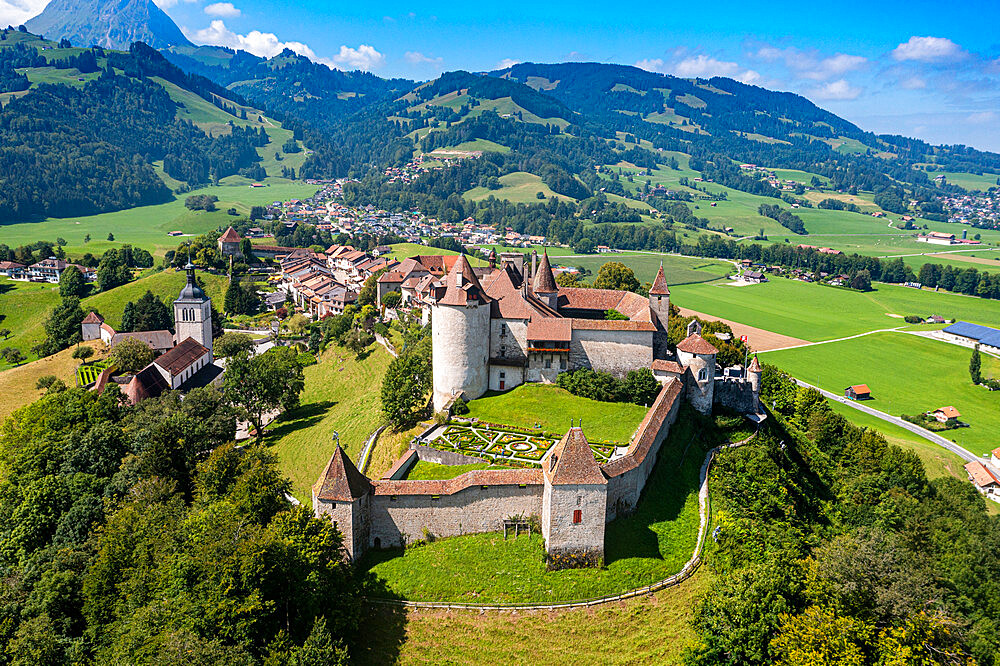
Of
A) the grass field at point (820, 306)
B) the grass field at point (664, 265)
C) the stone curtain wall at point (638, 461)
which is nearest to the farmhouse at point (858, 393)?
the grass field at point (820, 306)

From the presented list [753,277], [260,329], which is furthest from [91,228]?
[753,277]

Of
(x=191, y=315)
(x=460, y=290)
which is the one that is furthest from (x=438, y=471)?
(x=191, y=315)

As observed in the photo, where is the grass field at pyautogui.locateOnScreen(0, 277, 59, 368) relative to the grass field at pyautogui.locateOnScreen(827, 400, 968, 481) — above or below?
above

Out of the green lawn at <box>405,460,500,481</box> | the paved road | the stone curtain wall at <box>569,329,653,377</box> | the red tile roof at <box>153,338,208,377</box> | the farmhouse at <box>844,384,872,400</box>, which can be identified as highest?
the stone curtain wall at <box>569,329,653,377</box>

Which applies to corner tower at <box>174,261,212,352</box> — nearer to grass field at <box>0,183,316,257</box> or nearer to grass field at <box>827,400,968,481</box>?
grass field at <box>0,183,316,257</box>

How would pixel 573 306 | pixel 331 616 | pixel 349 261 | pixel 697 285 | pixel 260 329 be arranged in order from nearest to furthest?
1. pixel 331 616
2. pixel 573 306
3. pixel 260 329
4. pixel 349 261
5. pixel 697 285

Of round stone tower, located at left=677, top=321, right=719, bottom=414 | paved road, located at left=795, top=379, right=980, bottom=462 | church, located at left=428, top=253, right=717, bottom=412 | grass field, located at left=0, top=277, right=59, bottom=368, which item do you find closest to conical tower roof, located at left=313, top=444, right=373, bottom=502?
church, located at left=428, top=253, right=717, bottom=412

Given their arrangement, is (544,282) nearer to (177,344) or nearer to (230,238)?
(177,344)

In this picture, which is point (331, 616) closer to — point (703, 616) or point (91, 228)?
point (703, 616)
